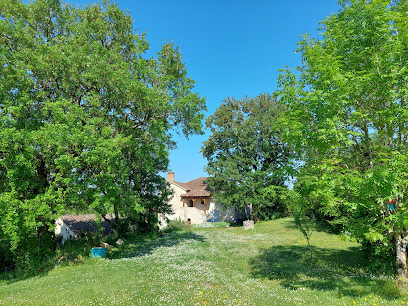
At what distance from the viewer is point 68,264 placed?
14859 mm

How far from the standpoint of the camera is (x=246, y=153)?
1528 inches

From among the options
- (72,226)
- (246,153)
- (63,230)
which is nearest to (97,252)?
(72,226)

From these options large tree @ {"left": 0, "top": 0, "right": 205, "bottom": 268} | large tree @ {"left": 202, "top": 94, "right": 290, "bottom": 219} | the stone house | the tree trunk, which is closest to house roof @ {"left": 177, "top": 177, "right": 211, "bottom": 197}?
the stone house

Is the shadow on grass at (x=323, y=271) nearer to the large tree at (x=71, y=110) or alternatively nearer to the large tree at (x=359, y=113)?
the large tree at (x=359, y=113)

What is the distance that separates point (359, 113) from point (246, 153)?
1201 inches

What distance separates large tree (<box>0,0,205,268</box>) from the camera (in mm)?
12984

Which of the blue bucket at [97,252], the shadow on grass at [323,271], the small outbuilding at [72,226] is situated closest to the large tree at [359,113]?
the shadow on grass at [323,271]

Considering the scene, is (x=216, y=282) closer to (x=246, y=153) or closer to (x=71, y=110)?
(x=71, y=110)

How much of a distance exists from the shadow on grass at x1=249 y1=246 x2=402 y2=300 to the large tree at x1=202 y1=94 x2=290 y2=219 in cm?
1722

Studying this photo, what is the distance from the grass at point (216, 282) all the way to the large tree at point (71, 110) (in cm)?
355

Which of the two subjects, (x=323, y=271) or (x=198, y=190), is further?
(x=198, y=190)

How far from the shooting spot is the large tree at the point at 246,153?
3569cm

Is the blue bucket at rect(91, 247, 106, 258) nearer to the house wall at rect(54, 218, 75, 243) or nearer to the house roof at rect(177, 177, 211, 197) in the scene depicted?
the house wall at rect(54, 218, 75, 243)

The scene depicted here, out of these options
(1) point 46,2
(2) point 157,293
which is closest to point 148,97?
(1) point 46,2
